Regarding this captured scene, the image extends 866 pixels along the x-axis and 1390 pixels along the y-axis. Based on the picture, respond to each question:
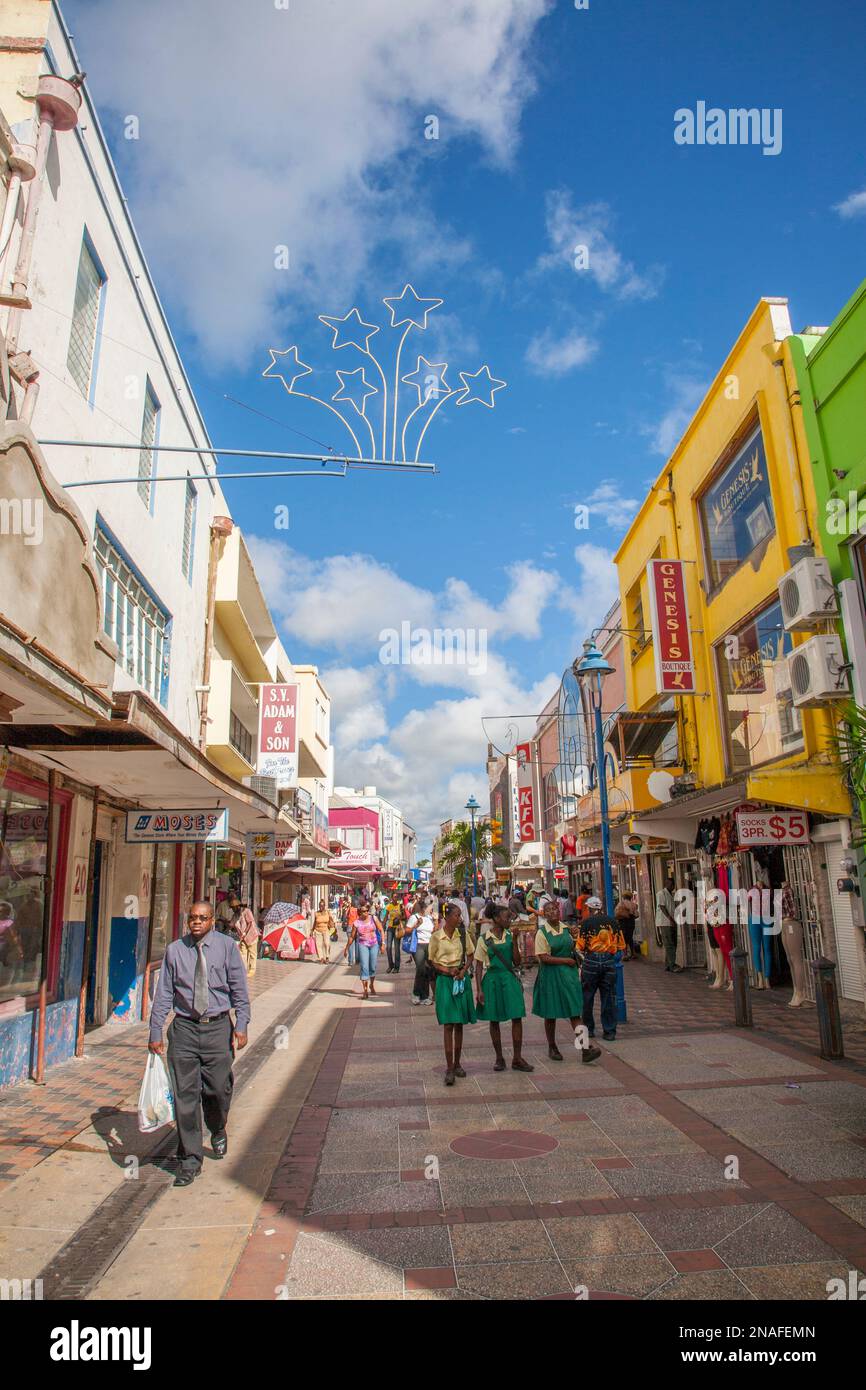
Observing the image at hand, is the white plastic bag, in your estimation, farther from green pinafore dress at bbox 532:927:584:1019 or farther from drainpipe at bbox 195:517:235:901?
drainpipe at bbox 195:517:235:901

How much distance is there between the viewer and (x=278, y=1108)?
789 cm

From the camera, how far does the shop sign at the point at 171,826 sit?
1168cm

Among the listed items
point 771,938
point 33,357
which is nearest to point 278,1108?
point 33,357

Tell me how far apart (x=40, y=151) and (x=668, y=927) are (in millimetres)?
17401

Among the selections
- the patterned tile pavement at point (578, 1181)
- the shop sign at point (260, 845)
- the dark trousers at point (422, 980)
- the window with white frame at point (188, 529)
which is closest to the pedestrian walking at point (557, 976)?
A: the patterned tile pavement at point (578, 1181)

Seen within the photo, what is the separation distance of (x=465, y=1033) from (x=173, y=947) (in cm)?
624

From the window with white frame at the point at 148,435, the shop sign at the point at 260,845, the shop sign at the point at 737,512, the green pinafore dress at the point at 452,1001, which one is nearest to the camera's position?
the green pinafore dress at the point at 452,1001

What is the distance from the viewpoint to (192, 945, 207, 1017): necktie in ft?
20.3

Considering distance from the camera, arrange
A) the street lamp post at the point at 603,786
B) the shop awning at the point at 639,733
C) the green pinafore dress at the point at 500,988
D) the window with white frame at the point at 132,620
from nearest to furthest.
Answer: the green pinafore dress at the point at 500,988 < the street lamp post at the point at 603,786 < the window with white frame at the point at 132,620 < the shop awning at the point at 639,733

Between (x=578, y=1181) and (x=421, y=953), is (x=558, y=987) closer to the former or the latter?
(x=578, y=1181)

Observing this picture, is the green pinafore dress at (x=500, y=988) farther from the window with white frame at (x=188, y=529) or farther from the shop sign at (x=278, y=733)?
the shop sign at (x=278, y=733)

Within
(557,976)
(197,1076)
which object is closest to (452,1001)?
(557,976)
